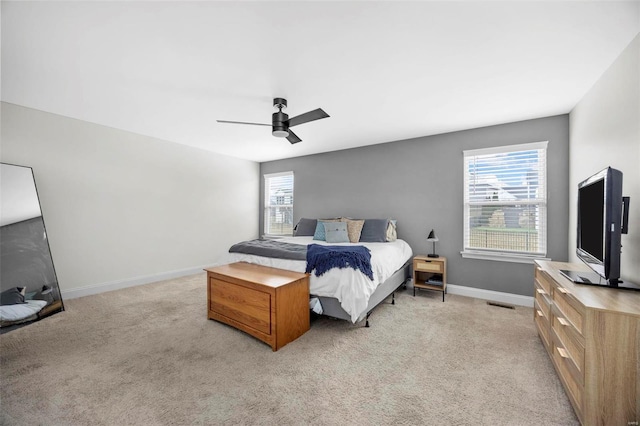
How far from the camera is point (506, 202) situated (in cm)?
353

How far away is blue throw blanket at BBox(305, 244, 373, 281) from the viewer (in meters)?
2.51

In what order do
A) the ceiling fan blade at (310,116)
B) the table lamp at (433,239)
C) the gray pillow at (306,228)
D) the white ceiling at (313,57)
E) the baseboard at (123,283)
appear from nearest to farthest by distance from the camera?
the white ceiling at (313,57) < the ceiling fan blade at (310,116) < the baseboard at (123,283) < the table lamp at (433,239) < the gray pillow at (306,228)

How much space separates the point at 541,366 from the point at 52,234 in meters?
5.48

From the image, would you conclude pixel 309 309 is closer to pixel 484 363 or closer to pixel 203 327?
pixel 203 327

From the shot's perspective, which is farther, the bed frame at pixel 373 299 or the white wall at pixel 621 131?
the bed frame at pixel 373 299

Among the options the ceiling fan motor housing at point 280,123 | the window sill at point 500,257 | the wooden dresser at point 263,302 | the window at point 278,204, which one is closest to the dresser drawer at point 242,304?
the wooden dresser at point 263,302

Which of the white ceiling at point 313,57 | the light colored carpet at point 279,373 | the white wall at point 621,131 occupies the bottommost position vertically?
the light colored carpet at point 279,373

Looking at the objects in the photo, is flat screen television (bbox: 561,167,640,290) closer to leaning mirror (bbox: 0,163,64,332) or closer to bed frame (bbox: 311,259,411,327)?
bed frame (bbox: 311,259,411,327)

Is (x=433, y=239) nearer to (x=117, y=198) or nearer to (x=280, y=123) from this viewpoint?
(x=280, y=123)

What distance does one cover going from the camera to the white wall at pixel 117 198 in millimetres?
3330

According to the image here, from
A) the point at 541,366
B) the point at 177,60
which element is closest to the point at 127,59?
the point at 177,60

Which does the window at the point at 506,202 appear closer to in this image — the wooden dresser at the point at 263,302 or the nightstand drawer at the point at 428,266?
the nightstand drawer at the point at 428,266

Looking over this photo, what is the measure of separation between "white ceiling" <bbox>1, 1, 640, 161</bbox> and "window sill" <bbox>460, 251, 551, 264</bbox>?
1.82 meters

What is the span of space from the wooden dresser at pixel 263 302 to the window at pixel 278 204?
10.1ft
